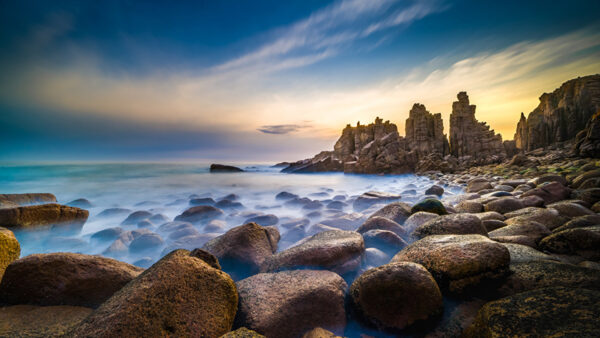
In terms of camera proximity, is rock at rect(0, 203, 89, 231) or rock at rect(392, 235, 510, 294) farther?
rock at rect(0, 203, 89, 231)

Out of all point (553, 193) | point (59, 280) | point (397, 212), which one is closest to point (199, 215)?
point (59, 280)

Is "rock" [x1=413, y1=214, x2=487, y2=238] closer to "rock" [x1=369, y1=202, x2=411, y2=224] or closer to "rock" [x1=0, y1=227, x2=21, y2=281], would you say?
"rock" [x1=369, y1=202, x2=411, y2=224]

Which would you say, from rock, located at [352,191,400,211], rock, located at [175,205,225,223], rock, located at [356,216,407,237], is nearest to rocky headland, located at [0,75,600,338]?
rock, located at [356,216,407,237]

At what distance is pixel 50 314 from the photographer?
1936mm

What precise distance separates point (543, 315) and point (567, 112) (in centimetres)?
5053

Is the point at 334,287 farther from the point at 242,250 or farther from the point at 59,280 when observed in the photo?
the point at 59,280

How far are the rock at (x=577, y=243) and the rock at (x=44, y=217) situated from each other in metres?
8.39

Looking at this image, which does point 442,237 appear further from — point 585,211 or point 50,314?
point 50,314

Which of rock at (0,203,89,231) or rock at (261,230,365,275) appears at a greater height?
rock at (0,203,89,231)

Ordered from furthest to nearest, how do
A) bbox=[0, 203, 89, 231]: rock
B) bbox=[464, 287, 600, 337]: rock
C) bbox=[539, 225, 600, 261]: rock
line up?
bbox=[0, 203, 89, 231]: rock, bbox=[539, 225, 600, 261]: rock, bbox=[464, 287, 600, 337]: rock

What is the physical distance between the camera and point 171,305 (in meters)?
1.62

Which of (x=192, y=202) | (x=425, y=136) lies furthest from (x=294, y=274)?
(x=425, y=136)

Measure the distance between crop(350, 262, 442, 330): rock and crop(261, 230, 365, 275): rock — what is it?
725 mm

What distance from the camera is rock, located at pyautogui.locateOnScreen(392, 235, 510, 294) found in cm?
201
